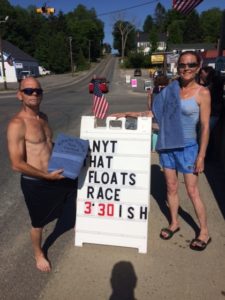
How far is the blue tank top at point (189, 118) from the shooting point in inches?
134

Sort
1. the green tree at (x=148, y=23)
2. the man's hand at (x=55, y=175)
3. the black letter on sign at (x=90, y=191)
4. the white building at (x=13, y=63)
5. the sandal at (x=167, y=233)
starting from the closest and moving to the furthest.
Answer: the man's hand at (x=55, y=175) → the black letter on sign at (x=90, y=191) → the sandal at (x=167, y=233) → the white building at (x=13, y=63) → the green tree at (x=148, y=23)

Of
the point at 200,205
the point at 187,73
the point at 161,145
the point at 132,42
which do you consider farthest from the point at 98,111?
the point at 132,42

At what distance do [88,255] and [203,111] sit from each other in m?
1.85

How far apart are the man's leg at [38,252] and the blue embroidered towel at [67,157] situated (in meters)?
0.67

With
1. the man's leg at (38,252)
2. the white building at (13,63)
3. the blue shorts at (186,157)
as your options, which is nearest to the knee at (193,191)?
the blue shorts at (186,157)

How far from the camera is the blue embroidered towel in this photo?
3062mm

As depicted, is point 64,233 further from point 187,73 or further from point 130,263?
point 187,73

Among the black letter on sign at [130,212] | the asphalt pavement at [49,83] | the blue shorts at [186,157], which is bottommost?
the asphalt pavement at [49,83]

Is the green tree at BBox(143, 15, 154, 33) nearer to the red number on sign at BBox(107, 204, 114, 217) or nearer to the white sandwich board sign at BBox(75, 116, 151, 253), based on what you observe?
the white sandwich board sign at BBox(75, 116, 151, 253)

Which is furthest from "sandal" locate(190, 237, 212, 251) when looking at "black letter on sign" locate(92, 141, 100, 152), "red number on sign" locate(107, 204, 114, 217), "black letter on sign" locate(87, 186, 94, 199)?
"black letter on sign" locate(92, 141, 100, 152)

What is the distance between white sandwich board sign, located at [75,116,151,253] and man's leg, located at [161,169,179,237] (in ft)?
1.12

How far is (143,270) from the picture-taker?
11.1ft

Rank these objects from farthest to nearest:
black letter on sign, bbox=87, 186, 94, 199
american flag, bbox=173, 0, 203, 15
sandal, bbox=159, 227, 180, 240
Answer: american flag, bbox=173, 0, 203, 15, sandal, bbox=159, 227, 180, 240, black letter on sign, bbox=87, 186, 94, 199

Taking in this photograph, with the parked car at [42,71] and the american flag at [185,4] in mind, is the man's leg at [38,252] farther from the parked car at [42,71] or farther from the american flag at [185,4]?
the parked car at [42,71]
